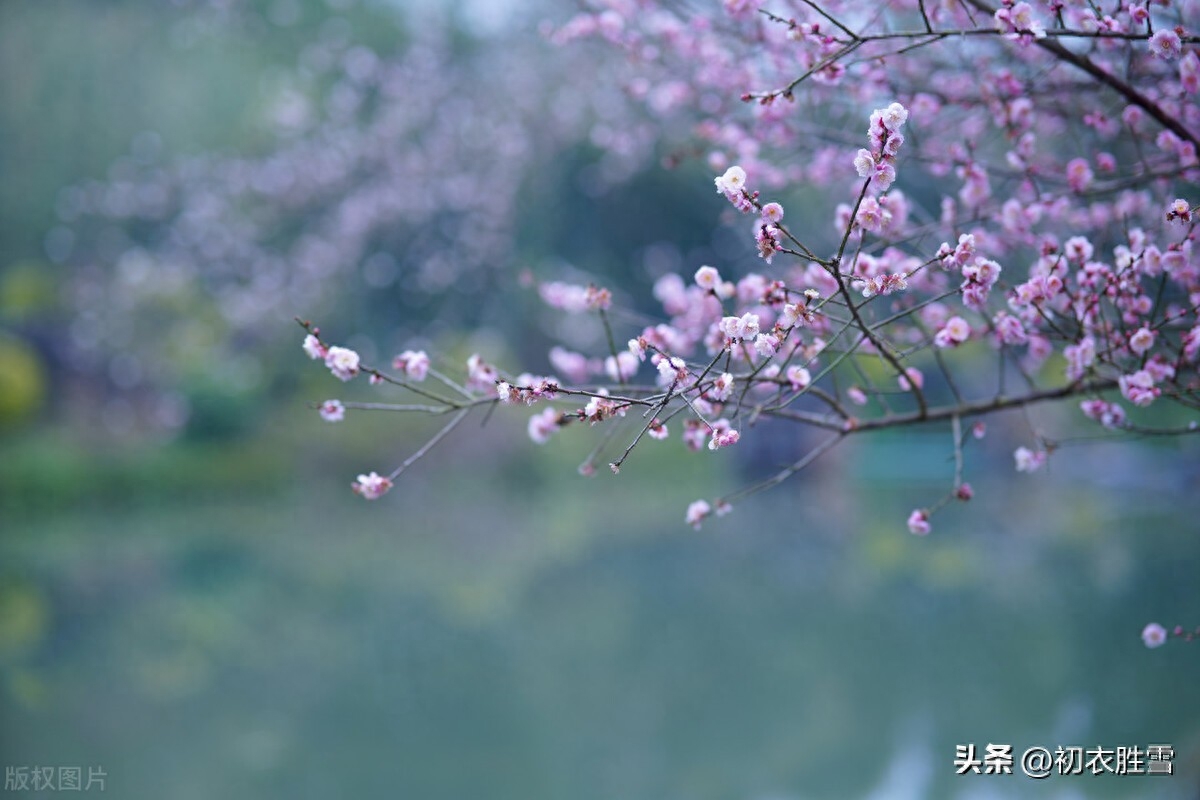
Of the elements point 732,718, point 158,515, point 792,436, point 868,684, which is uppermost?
point 792,436

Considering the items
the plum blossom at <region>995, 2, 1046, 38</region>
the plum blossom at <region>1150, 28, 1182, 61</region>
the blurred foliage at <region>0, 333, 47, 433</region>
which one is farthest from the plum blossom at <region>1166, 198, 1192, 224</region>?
the blurred foliage at <region>0, 333, 47, 433</region>

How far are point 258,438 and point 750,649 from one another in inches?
266

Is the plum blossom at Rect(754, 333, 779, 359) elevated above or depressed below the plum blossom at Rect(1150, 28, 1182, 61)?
below

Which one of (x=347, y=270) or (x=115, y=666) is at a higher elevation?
(x=347, y=270)

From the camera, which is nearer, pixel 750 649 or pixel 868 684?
pixel 868 684

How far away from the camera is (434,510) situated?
9500 mm

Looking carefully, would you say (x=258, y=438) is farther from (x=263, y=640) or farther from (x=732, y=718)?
(x=732, y=718)

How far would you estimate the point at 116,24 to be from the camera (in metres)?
15.4

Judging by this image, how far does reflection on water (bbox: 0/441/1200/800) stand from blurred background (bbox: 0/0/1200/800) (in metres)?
0.03

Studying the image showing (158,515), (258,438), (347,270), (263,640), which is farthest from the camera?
(347,270)

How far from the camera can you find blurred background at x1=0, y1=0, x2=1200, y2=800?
3.83 meters

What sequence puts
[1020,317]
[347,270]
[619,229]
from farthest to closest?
[619,229], [347,270], [1020,317]

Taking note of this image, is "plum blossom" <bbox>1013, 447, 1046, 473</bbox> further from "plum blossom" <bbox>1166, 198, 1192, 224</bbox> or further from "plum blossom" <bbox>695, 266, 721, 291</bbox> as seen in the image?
"plum blossom" <bbox>695, 266, 721, 291</bbox>

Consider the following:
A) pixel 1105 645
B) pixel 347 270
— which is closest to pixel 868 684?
pixel 1105 645
